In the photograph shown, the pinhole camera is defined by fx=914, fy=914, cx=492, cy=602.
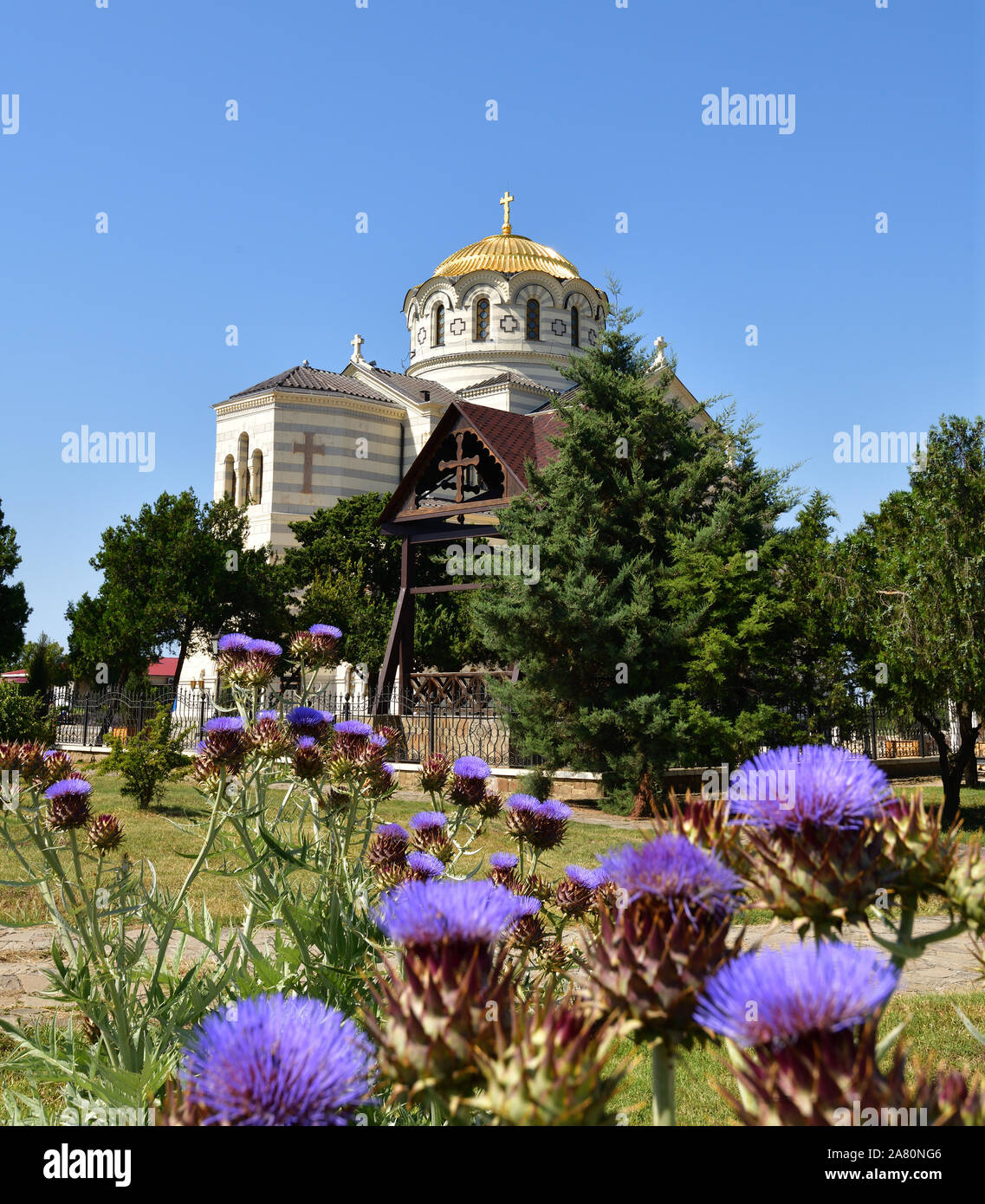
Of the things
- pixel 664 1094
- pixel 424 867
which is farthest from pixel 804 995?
pixel 424 867

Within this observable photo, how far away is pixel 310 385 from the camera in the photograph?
46156 millimetres

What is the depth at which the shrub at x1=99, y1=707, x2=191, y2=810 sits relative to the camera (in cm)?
1476

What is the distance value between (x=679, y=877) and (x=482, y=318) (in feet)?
163

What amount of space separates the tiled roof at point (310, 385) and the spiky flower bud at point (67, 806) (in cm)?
4284

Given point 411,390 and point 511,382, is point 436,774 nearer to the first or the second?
point 511,382

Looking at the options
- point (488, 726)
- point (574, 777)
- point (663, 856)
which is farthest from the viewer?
point (488, 726)

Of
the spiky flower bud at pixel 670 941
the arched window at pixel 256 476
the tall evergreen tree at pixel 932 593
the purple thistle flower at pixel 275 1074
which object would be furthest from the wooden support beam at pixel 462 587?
the arched window at pixel 256 476

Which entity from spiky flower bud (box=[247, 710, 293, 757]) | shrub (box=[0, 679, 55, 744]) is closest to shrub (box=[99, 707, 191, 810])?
shrub (box=[0, 679, 55, 744])

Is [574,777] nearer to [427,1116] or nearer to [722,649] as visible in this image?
[722,649]

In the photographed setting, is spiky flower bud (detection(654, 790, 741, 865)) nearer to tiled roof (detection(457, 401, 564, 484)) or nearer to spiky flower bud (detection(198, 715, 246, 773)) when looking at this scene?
spiky flower bud (detection(198, 715, 246, 773))

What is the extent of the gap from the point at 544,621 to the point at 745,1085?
1452 cm
